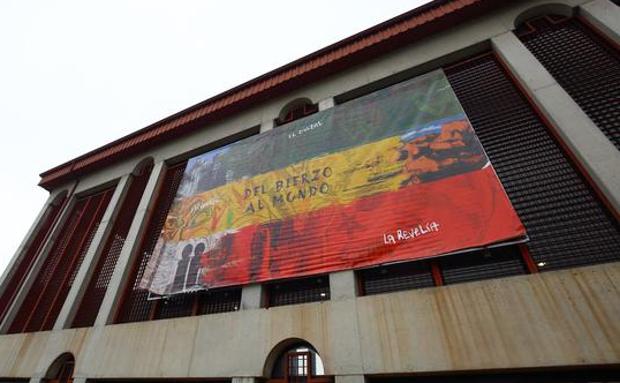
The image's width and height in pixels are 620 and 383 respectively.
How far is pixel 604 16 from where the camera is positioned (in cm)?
623

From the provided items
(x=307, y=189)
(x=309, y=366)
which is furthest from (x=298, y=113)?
(x=309, y=366)

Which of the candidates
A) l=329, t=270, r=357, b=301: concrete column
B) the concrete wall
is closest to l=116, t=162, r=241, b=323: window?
the concrete wall

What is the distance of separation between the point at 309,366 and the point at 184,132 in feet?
30.5

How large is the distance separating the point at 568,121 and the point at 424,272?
3.81 m

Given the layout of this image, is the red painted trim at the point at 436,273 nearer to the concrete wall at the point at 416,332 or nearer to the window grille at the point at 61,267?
the concrete wall at the point at 416,332

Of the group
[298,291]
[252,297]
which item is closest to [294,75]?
[298,291]

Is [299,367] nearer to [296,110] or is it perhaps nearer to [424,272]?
[424,272]

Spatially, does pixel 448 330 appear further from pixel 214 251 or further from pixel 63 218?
pixel 63 218

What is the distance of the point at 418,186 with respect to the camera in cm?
577

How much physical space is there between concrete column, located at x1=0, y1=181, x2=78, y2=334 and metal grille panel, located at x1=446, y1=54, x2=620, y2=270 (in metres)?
14.5

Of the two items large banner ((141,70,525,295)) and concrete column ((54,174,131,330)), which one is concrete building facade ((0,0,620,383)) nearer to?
concrete column ((54,174,131,330))

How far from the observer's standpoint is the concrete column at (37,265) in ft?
31.0

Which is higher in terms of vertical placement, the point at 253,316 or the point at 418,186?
the point at 418,186

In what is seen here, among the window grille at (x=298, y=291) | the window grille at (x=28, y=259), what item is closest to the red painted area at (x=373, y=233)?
the window grille at (x=298, y=291)
